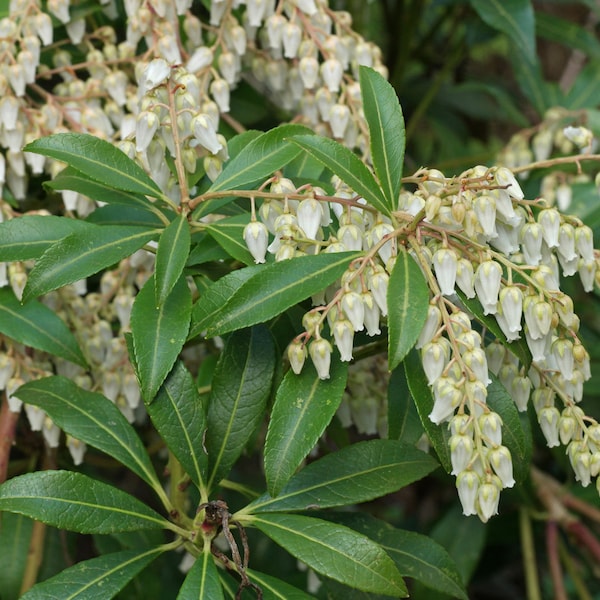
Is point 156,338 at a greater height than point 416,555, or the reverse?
point 156,338

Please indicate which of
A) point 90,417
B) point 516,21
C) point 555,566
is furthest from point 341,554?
point 516,21

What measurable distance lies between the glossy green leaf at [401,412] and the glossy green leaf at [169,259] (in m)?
0.38

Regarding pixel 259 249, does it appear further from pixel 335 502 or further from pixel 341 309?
pixel 335 502

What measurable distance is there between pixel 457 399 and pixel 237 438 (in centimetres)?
41

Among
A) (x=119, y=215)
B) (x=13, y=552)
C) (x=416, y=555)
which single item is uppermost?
(x=119, y=215)

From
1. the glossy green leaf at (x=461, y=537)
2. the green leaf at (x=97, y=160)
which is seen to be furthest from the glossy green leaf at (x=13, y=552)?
the glossy green leaf at (x=461, y=537)

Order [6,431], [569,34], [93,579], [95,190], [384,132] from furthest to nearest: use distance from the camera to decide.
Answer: [569,34]
[6,431]
[95,190]
[384,132]
[93,579]

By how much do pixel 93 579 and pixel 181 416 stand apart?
10.3 inches

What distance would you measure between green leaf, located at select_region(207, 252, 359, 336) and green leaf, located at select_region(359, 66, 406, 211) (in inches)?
6.1

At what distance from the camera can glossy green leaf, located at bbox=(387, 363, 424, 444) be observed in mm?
1399

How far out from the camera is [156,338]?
127cm

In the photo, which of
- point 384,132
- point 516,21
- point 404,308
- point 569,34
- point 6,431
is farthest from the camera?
point 569,34

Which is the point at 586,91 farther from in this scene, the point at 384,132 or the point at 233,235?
the point at 233,235

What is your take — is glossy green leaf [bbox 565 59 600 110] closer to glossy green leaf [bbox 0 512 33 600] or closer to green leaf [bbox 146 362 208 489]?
green leaf [bbox 146 362 208 489]
